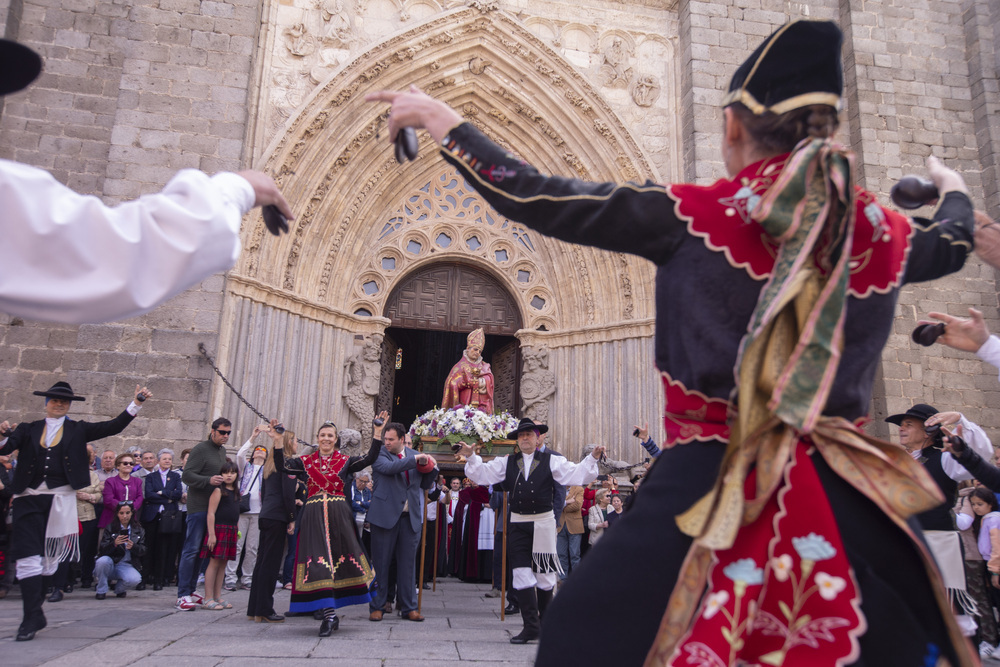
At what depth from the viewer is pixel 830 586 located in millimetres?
1253

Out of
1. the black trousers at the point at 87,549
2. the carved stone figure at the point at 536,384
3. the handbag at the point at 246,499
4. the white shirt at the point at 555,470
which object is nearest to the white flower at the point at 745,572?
the white shirt at the point at 555,470

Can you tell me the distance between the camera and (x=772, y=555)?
4.31ft

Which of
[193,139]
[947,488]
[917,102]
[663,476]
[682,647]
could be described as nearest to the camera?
[682,647]

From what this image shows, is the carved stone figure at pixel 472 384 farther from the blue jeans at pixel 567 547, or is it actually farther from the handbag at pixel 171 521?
the handbag at pixel 171 521

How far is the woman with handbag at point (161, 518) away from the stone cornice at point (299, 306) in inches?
100

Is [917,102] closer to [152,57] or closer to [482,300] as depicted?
[482,300]

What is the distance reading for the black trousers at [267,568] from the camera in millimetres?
6379

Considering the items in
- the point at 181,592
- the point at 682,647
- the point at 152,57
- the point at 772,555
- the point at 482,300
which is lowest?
the point at 181,592

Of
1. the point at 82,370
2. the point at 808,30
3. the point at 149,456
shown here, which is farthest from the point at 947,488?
the point at 82,370

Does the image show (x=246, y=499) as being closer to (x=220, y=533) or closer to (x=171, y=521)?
(x=171, y=521)

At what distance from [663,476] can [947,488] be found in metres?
4.61

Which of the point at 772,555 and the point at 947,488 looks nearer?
the point at 772,555

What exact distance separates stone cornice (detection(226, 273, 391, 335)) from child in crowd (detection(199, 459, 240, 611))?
3.70 m

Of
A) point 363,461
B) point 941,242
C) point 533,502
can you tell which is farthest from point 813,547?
point 363,461
